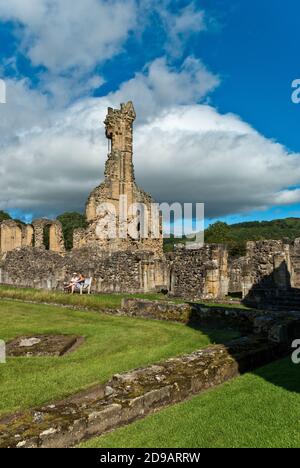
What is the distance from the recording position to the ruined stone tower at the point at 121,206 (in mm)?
34562

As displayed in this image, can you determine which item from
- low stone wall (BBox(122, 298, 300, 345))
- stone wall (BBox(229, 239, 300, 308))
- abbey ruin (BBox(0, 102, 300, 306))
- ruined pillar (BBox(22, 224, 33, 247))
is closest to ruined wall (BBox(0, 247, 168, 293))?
abbey ruin (BBox(0, 102, 300, 306))

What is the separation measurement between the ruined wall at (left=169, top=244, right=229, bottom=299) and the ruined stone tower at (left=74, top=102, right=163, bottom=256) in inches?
625

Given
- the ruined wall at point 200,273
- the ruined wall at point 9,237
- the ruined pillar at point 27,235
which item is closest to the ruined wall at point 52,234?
the ruined pillar at point 27,235

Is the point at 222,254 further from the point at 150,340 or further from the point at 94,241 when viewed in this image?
the point at 94,241

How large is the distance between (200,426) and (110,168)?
33953 millimetres

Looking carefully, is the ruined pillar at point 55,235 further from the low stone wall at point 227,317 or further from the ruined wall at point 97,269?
the low stone wall at point 227,317

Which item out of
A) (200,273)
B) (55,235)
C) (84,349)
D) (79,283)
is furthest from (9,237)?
(84,349)

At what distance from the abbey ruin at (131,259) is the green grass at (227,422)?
1085 cm

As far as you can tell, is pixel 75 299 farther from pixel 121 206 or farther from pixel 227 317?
pixel 121 206

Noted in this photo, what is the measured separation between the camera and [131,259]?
67.9 feet

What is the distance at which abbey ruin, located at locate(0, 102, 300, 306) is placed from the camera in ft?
58.5

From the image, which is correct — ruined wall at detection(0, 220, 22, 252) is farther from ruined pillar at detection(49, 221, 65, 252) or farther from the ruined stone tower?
the ruined stone tower

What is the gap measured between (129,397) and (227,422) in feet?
3.56

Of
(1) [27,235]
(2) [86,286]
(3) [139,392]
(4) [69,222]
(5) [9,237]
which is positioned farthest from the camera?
(4) [69,222]
